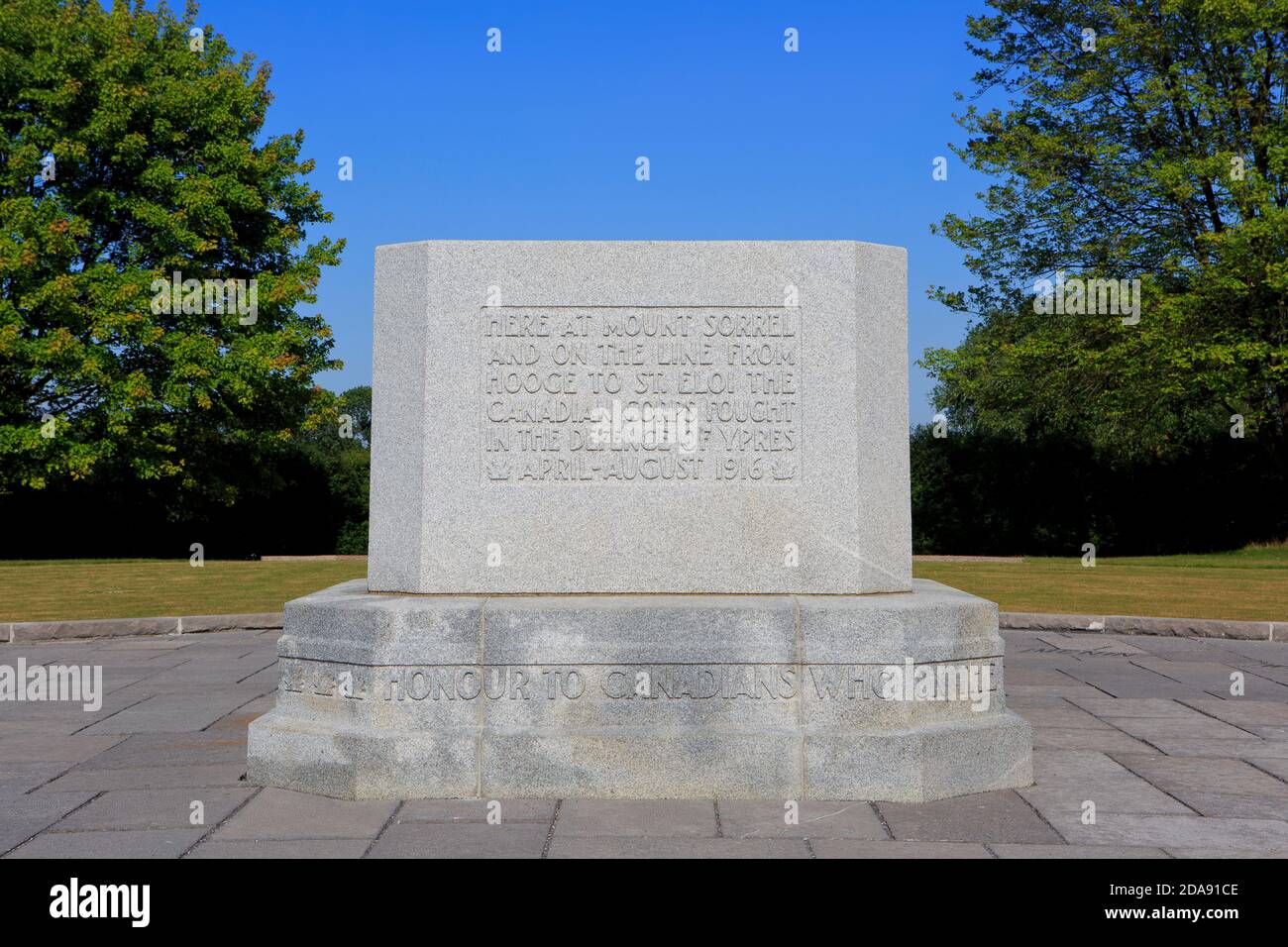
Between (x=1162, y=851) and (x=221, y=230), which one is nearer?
(x=1162, y=851)

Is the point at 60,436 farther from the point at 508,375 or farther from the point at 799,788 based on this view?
the point at 799,788

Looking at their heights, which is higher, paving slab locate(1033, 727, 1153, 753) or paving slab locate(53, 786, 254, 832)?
paving slab locate(53, 786, 254, 832)

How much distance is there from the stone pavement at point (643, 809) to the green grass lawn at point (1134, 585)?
5.33 meters

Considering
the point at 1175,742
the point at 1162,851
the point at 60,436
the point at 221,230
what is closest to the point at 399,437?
the point at 1162,851

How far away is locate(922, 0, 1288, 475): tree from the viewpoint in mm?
22094

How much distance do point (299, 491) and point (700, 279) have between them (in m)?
25.2

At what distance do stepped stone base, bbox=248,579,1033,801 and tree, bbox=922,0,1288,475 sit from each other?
1933 cm

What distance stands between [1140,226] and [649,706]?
23.8 metres

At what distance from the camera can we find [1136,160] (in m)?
24.8

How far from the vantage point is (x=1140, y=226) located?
24.9 metres

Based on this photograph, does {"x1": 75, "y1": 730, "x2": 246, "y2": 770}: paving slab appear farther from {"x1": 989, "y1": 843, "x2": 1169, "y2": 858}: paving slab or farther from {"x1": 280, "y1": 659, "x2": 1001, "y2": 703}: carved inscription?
{"x1": 989, "y1": 843, "x2": 1169, "y2": 858}: paving slab

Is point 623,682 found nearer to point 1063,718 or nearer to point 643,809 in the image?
point 643,809

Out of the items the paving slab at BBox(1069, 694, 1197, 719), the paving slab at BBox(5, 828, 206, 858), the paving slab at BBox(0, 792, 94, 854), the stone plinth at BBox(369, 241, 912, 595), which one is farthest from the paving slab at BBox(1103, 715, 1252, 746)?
the paving slab at BBox(0, 792, 94, 854)

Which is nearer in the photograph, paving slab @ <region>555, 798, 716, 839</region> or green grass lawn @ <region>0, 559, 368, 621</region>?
paving slab @ <region>555, 798, 716, 839</region>
